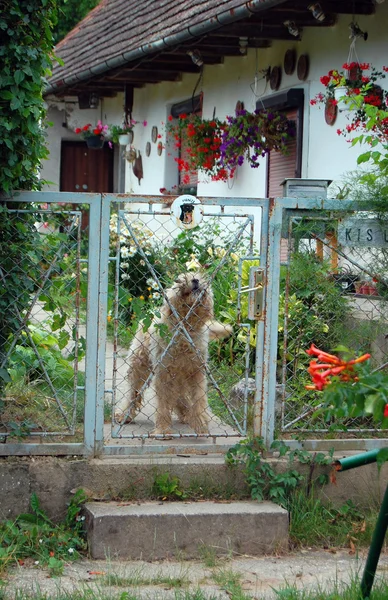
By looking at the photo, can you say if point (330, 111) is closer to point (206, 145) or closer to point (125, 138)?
point (206, 145)

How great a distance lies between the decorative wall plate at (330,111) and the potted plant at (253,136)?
0.85 meters

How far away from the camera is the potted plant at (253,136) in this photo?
903 cm

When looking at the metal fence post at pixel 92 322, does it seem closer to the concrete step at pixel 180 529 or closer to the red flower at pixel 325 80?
the concrete step at pixel 180 529

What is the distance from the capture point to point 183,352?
527cm

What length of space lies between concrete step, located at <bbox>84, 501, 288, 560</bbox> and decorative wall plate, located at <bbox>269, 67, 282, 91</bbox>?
223 inches

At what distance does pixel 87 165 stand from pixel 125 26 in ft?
18.0

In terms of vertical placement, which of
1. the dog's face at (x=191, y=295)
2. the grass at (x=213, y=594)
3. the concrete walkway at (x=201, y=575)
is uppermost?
the dog's face at (x=191, y=295)

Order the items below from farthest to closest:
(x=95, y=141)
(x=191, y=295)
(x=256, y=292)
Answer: (x=95, y=141) → (x=191, y=295) → (x=256, y=292)

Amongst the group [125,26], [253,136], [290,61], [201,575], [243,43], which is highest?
[125,26]

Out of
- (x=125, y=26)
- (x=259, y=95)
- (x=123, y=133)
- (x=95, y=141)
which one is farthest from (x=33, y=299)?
(x=95, y=141)

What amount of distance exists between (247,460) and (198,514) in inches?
17.9

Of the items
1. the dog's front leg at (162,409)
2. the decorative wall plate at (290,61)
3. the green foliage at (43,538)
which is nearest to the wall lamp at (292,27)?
the decorative wall plate at (290,61)

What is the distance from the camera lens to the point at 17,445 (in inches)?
180

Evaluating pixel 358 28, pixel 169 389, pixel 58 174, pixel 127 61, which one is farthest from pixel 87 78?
pixel 169 389
